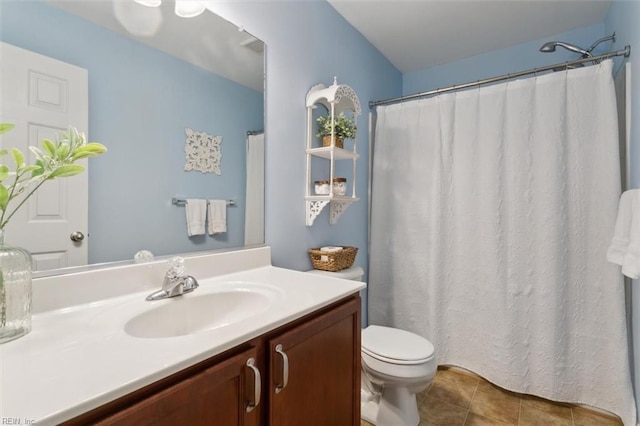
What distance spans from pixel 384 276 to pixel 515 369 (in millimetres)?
950

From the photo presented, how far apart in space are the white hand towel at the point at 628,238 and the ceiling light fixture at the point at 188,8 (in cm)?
193

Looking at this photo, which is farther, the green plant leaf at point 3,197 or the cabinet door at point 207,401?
the green plant leaf at point 3,197

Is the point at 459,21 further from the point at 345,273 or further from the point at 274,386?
the point at 274,386

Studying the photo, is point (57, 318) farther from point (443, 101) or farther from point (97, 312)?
point (443, 101)

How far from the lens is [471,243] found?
1999 millimetres

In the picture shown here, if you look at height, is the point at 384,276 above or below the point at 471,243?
below

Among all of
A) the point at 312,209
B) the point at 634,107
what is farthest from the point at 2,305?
the point at 634,107

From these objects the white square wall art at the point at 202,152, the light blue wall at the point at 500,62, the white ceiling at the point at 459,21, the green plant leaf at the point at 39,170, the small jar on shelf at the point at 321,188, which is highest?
the white ceiling at the point at 459,21

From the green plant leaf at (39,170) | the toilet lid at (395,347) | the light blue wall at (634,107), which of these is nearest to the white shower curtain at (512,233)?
the light blue wall at (634,107)

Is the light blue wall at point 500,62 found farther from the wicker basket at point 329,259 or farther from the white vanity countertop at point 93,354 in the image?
the white vanity countertop at point 93,354

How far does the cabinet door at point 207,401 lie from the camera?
54 centimetres

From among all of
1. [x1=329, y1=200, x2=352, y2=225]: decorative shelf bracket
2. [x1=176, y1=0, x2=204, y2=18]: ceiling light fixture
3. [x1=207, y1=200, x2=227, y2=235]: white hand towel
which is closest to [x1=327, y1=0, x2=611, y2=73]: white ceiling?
[x1=176, y1=0, x2=204, y2=18]: ceiling light fixture

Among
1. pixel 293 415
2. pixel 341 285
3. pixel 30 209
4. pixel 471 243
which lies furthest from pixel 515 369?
pixel 30 209

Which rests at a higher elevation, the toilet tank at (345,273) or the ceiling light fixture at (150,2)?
the ceiling light fixture at (150,2)
